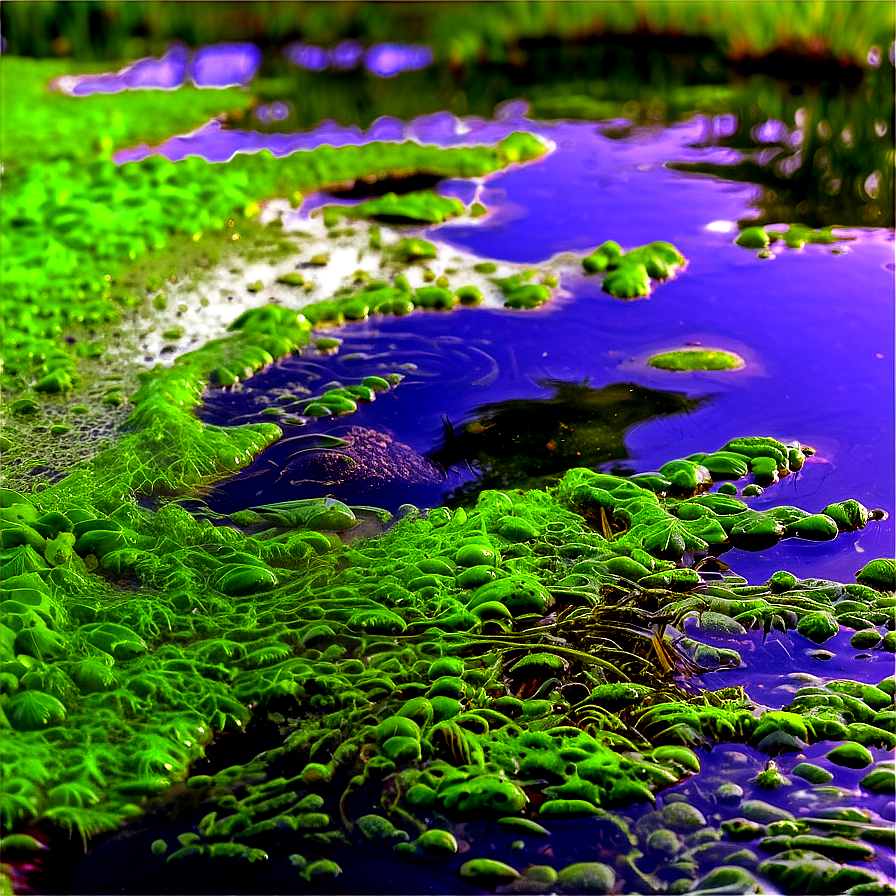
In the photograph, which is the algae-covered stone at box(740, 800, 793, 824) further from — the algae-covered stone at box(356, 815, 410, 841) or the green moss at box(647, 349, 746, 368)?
the green moss at box(647, 349, 746, 368)

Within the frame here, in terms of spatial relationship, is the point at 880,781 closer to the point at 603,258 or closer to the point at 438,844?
the point at 438,844

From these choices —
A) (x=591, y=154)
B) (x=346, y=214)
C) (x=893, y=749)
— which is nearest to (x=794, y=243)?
(x=591, y=154)

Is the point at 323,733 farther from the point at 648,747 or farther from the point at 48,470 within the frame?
the point at 48,470

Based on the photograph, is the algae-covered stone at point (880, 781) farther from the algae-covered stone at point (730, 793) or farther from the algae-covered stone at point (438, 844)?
the algae-covered stone at point (438, 844)

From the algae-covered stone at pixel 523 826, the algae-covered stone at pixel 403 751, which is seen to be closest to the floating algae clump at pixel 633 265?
the algae-covered stone at pixel 403 751

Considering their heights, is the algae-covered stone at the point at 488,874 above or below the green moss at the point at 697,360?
below

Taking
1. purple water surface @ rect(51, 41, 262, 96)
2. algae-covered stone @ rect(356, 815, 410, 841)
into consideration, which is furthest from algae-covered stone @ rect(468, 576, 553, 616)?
purple water surface @ rect(51, 41, 262, 96)
